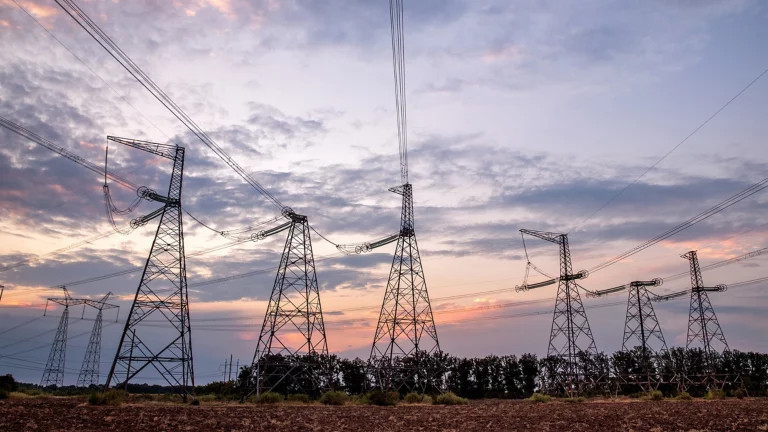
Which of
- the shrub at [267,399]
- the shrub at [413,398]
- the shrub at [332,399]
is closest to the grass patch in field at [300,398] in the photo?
the shrub at [332,399]

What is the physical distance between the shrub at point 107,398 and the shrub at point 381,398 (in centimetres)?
2242

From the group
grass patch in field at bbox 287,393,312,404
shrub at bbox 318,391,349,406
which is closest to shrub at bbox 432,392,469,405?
shrub at bbox 318,391,349,406

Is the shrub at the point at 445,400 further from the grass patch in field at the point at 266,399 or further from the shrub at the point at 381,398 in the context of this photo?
the grass patch in field at the point at 266,399

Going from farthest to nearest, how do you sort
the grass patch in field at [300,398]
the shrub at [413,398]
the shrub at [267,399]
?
the shrub at [413,398]
the grass patch in field at [300,398]
the shrub at [267,399]

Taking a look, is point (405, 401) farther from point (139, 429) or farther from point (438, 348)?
point (139, 429)

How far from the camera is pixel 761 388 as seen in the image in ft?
313

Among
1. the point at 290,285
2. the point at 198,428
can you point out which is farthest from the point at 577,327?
the point at 198,428

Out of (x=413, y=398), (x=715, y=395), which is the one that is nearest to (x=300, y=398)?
(x=413, y=398)

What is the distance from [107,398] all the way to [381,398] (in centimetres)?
2414

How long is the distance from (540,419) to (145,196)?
3799 centimetres

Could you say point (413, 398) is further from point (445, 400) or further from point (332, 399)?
point (332, 399)

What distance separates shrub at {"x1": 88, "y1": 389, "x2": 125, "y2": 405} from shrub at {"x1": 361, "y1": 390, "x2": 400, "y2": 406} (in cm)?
2242

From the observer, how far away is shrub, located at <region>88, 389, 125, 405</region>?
137ft

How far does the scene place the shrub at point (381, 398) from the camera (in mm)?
54281
